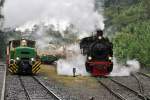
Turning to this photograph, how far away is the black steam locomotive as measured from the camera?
85.1 feet

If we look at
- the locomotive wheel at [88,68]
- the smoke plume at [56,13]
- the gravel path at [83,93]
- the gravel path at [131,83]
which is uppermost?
the smoke plume at [56,13]

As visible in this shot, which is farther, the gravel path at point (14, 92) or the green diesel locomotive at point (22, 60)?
the green diesel locomotive at point (22, 60)

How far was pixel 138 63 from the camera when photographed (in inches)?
1368

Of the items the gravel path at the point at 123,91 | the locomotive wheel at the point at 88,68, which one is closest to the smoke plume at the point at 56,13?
the locomotive wheel at the point at 88,68

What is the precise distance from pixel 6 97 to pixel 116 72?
13593 millimetres

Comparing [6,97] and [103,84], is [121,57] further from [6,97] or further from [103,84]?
[6,97]

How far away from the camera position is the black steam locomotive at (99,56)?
85.1 ft

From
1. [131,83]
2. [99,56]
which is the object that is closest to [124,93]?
[131,83]

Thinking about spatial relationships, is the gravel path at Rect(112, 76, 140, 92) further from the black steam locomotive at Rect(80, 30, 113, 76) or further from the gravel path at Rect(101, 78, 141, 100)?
the black steam locomotive at Rect(80, 30, 113, 76)

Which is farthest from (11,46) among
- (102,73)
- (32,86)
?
(32,86)

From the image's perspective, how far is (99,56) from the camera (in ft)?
86.5

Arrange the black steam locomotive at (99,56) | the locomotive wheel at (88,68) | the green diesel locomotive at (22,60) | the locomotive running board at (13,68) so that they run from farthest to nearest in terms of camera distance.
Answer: the locomotive running board at (13,68) → the green diesel locomotive at (22,60) → the locomotive wheel at (88,68) → the black steam locomotive at (99,56)

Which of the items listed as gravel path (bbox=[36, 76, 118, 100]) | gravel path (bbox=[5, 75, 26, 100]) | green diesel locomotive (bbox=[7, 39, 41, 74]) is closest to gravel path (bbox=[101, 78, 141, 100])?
gravel path (bbox=[36, 76, 118, 100])

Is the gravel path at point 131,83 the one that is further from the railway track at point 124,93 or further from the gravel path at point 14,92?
the gravel path at point 14,92
